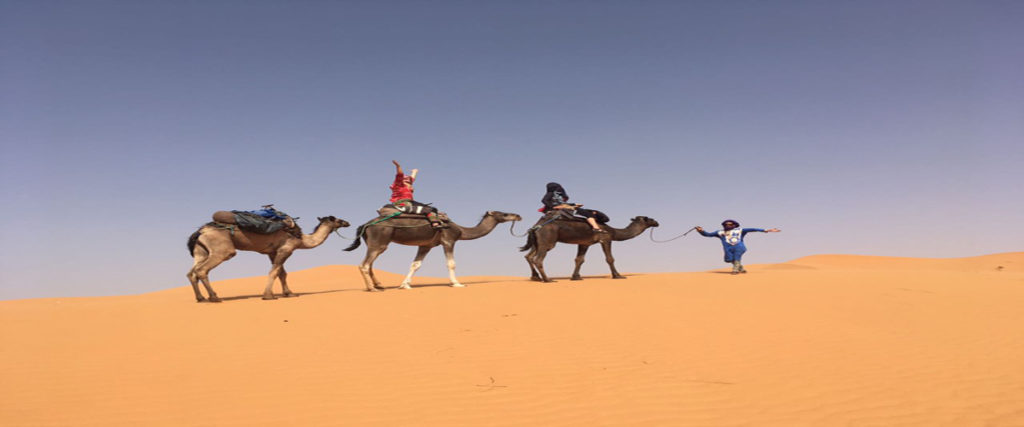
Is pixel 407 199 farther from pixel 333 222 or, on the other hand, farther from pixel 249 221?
pixel 249 221

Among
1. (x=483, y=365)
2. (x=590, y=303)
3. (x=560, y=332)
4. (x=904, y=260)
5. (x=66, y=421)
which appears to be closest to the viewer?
(x=66, y=421)

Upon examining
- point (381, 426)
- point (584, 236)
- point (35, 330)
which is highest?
point (584, 236)

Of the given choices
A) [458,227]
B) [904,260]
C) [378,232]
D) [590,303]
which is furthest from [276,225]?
[904,260]

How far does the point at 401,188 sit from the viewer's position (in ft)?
50.6

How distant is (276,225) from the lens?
524 inches

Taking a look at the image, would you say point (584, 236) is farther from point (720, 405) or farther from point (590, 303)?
point (720, 405)

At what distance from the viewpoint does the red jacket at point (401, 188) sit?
15.4 metres

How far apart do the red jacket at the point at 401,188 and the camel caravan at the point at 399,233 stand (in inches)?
1.1

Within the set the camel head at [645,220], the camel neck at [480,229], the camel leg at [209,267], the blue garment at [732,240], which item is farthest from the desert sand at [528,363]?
the camel head at [645,220]

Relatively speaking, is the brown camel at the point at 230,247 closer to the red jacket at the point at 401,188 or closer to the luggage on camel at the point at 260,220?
the luggage on camel at the point at 260,220

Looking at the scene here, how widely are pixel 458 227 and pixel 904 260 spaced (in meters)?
33.1

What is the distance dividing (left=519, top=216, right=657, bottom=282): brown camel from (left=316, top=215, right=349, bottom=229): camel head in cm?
538

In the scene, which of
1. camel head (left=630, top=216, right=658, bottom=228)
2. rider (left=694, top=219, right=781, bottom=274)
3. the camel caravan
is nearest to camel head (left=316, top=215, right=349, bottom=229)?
the camel caravan

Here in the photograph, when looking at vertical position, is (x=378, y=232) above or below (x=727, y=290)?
above
